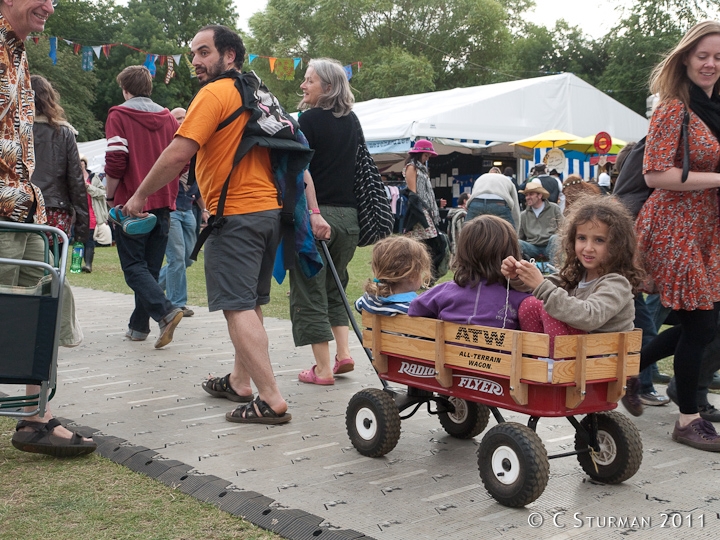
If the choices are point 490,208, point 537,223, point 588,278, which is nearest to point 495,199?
point 490,208

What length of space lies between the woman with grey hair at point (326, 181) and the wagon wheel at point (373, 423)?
1.32 metres

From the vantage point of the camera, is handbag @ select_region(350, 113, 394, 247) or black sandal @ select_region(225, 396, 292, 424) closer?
black sandal @ select_region(225, 396, 292, 424)

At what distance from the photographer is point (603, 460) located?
11.2ft

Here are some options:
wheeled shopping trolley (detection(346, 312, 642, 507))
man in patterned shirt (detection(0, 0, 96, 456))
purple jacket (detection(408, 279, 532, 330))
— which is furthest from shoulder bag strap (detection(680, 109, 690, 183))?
man in patterned shirt (detection(0, 0, 96, 456))

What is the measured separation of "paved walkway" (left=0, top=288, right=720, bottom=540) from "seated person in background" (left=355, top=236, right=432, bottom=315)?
0.71 m

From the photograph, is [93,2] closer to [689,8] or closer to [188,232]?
[689,8]

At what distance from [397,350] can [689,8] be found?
5386 cm

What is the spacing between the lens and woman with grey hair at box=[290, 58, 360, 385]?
17.0 feet

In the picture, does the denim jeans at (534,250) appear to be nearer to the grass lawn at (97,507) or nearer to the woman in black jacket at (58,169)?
the woman in black jacket at (58,169)

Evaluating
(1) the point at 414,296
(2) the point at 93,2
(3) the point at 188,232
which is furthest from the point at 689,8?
(1) the point at 414,296

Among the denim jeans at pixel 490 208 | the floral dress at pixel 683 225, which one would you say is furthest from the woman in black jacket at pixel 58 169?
the denim jeans at pixel 490 208

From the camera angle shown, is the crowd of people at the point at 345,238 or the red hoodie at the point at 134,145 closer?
the crowd of people at the point at 345,238

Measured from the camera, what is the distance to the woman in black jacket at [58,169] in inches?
231

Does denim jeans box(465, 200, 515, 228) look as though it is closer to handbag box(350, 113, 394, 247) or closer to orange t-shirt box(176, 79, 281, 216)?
handbag box(350, 113, 394, 247)
